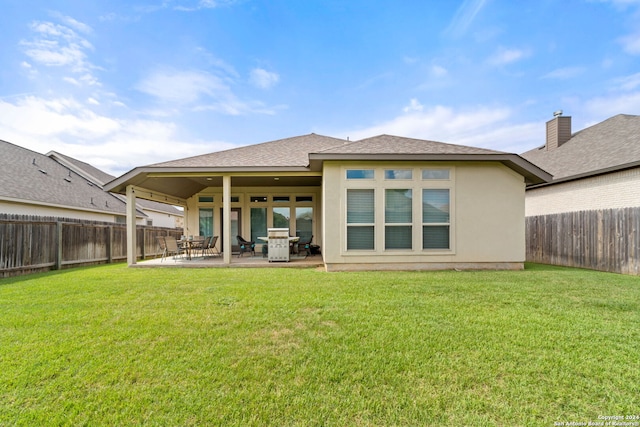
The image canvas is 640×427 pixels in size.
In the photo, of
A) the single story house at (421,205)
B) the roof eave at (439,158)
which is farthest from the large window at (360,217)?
the roof eave at (439,158)

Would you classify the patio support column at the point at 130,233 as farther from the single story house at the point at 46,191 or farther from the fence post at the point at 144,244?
the fence post at the point at 144,244

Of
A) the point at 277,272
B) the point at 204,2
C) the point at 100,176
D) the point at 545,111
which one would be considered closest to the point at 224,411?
the point at 277,272

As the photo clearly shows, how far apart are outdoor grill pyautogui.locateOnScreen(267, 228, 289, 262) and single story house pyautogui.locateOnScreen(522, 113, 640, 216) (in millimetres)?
8253

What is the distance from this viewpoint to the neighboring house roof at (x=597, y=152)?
937 cm

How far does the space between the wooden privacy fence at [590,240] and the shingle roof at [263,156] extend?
29.1 feet

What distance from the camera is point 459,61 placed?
1130cm

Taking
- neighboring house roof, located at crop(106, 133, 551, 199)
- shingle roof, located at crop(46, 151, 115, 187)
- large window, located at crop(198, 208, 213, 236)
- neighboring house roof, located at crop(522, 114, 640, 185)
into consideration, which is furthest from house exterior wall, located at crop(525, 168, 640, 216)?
shingle roof, located at crop(46, 151, 115, 187)

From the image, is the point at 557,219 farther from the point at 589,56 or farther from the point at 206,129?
the point at 206,129

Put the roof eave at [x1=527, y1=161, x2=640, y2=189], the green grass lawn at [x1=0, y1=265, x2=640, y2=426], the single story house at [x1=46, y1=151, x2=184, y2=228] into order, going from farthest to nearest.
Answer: the single story house at [x1=46, y1=151, x2=184, y2=228]
the roof eave at [x1=527, y1=161, x2=640, y2=189]
the green grass lawn at [x1=0, y1=265, x2=640, y2=426]

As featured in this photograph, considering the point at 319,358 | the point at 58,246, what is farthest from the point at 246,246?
the point at 319,358

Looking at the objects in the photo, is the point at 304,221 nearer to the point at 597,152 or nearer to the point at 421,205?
the point at 421,205

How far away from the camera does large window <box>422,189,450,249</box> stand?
27.2 ft

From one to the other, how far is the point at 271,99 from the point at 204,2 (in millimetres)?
4862

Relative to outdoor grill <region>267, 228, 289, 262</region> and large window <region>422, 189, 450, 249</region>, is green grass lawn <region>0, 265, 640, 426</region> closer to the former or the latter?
large window <region>422, 189, 450, 249</region>
